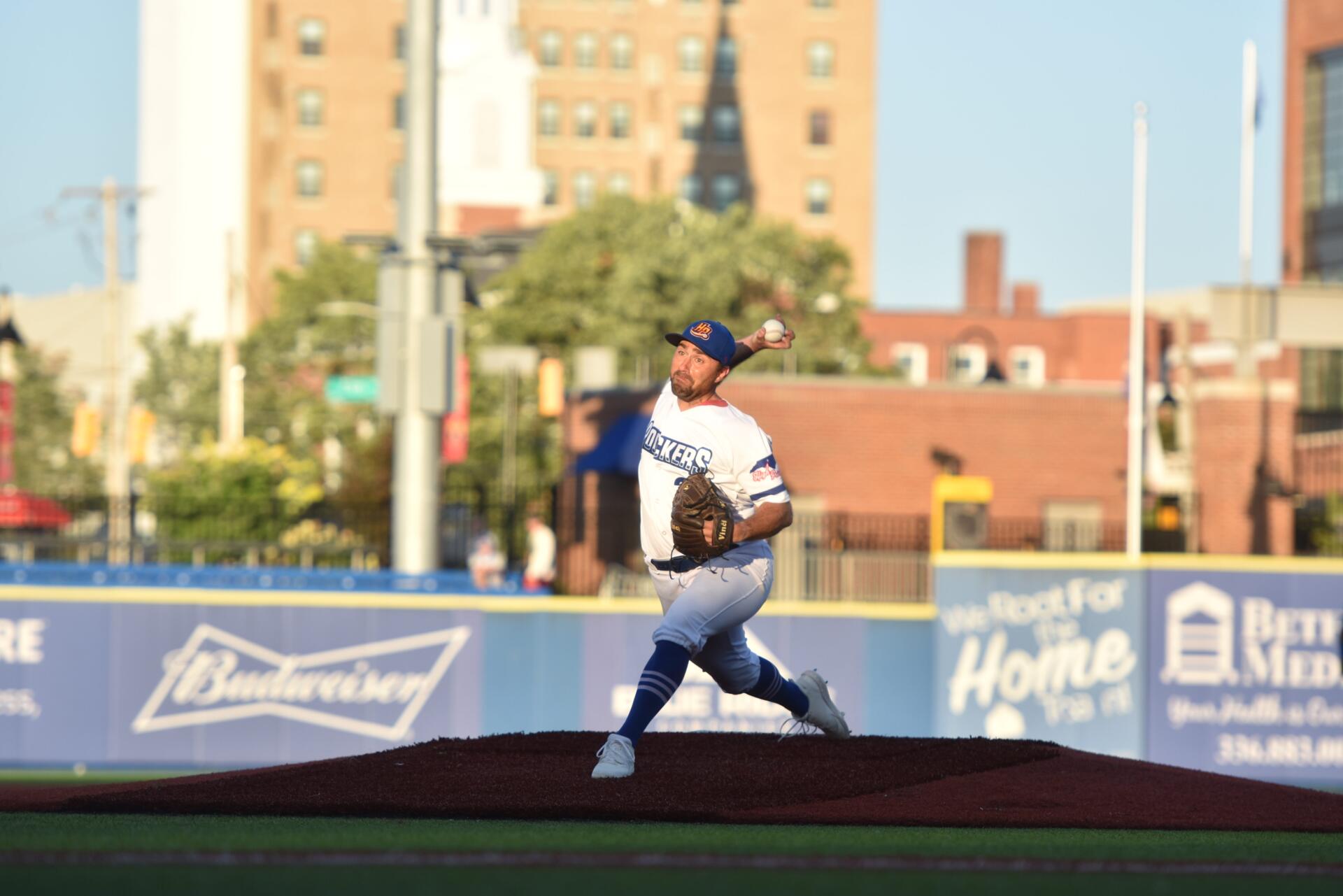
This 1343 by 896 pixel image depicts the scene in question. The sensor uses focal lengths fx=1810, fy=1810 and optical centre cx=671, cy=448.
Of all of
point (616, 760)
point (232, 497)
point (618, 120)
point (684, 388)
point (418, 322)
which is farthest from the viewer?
point (618, 120)

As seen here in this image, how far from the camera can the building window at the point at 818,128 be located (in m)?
94.2

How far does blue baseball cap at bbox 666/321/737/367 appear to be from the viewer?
805 cm

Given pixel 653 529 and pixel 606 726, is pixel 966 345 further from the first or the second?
pixel 653 529

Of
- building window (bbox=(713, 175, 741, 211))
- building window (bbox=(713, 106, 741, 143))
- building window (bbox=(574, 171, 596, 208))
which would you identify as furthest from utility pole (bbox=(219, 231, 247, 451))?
building window (bbox=(713, 106, 741, 143))

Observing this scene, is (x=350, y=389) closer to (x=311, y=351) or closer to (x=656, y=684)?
(x=656, y=684)

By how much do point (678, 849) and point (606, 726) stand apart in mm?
12284

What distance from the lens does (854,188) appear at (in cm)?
9425

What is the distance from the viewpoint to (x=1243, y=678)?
18750 millimetres

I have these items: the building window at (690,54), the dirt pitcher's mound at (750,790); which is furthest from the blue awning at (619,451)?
the building window at (690,54)

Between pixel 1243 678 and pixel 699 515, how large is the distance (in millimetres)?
12641

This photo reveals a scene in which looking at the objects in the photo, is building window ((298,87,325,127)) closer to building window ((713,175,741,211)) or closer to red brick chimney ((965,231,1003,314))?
building window ((713,175,741,211))

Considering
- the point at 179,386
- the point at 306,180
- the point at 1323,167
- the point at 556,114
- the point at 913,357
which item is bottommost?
the point at 179,386

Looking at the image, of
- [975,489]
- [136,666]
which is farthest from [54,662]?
[975,489]

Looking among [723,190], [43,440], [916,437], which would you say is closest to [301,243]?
[723,190]
